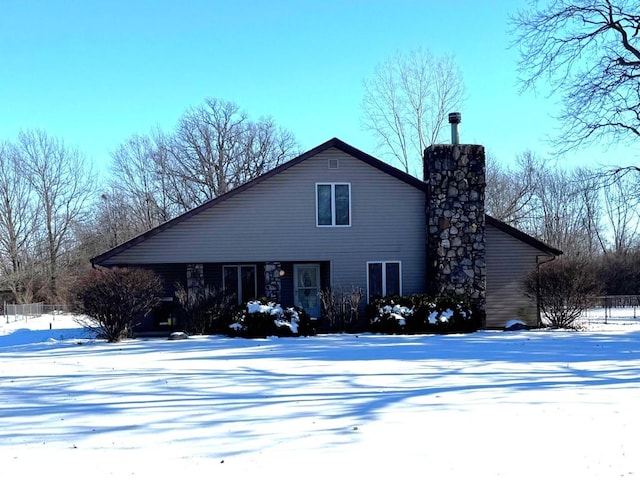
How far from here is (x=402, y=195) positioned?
1912cm

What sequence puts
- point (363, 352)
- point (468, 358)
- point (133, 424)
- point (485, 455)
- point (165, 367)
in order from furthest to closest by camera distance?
point (363, 352), point (468, 358), point (165, 367), point (133, 424), point (485, 455)

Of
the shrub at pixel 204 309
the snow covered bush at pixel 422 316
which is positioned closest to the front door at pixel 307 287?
the snow covered bush at pixel 422 316

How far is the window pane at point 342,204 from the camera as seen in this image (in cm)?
1888

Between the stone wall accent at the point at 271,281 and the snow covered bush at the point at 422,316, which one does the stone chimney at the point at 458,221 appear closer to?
the snow covered bush at the point at 422,316

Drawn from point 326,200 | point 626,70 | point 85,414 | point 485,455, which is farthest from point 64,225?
point 485,455

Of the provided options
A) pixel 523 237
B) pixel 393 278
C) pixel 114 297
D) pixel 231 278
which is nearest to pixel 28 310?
pixel 231 278

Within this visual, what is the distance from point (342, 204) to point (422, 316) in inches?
162

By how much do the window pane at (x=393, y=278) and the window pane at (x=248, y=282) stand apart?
4368 millimetres

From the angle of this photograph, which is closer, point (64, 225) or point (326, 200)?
point (326, 200)

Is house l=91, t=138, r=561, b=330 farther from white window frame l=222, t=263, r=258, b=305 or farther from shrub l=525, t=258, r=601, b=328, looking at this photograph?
shrub l=525, t=258, r=601, b=328

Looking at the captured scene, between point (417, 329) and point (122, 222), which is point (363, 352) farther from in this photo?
point (122, 222)

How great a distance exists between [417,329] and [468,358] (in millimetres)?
5702

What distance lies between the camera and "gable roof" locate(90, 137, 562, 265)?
704 inches

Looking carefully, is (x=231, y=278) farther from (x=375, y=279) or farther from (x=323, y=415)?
(x=323, y=415)
